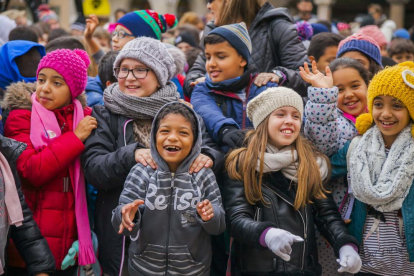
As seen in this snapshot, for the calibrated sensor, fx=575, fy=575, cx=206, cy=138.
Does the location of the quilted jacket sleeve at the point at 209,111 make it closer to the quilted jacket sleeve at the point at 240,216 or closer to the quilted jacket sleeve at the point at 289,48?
the quilted jacket sleeve at the point at 240,216

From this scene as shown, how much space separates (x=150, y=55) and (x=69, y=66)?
0.52 metres

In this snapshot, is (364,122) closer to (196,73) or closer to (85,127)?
(196,73)

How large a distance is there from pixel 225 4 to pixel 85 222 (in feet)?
6.47

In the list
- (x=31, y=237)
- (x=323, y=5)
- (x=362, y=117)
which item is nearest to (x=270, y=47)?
(x=362, y=117)

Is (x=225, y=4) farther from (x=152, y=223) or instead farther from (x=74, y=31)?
(x=74, y=31)

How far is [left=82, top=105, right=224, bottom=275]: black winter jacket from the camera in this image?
335 cm

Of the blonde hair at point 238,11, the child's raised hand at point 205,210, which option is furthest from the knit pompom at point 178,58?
the child's raised hand at point 205,210

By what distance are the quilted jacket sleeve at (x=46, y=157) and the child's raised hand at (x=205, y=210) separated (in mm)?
907

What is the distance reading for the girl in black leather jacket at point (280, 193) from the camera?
3.34 metres

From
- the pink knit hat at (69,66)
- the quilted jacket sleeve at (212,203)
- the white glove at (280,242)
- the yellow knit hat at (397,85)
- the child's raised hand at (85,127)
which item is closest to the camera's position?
the white glove at (280,242)

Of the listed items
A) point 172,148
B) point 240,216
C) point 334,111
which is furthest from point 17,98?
point 334,111

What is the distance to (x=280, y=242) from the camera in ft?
9.77

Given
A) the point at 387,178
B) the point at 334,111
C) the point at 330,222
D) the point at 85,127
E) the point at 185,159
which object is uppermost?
the point at 334,111

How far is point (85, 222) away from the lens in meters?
3.54
